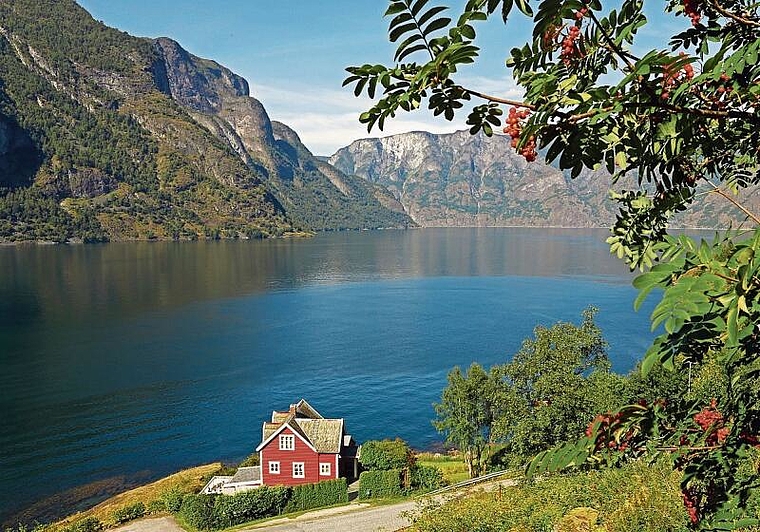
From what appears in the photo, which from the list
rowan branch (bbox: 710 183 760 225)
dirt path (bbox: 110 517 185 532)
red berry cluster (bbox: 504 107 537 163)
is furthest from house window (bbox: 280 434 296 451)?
red berry cluster (bbox: 504 107 537 163)

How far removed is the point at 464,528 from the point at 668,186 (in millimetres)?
15841

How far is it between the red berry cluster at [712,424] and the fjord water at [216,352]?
136ft

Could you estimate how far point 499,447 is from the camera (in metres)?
44.7

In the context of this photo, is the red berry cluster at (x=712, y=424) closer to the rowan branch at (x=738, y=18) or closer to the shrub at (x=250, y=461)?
the rowan branch at (x=738, y=18)

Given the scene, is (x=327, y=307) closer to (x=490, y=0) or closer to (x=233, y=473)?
(x=233, y=473)

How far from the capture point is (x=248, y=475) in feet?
124

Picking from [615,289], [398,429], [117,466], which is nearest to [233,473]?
[117,466]

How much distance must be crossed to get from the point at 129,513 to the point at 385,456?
50.7 feet

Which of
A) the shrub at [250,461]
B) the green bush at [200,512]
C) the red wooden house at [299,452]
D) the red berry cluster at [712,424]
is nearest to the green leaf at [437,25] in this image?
the red berry cluster at [712,424]

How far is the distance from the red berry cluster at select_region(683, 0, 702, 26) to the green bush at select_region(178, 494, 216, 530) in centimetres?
3489

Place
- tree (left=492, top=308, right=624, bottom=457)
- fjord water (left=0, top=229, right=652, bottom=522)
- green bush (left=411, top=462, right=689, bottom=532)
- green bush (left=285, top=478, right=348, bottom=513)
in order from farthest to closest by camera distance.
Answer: fjord water (left=0, top=229, right=652, bottom=522) → green bush (left=285, top=478, right=348, bottom=513) → tree (left=492, top=308, right=624, bottom=457) → green bush (left=411, top=462, right=689, bottom=532)

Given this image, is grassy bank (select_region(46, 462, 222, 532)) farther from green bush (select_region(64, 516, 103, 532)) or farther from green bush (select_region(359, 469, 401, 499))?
green bush (select_region(359, 469, 401, 499))

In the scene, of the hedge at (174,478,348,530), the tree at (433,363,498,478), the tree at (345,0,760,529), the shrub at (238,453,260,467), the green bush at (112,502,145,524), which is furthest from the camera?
the shrub at (238,453,260,467)

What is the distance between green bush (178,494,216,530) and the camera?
32.7 m
